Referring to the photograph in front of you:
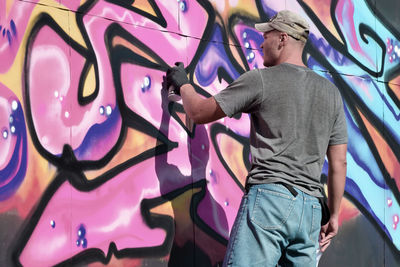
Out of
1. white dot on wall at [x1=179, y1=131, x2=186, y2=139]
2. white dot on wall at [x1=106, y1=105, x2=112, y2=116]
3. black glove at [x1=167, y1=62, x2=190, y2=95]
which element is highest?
black glove at [x1=167, y1=62, x2=190, y2=95]

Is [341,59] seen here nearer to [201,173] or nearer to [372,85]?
[372,85]

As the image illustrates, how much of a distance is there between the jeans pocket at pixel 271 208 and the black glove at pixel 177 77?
0.99 m

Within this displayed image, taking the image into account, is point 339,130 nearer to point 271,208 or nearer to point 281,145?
point 281,145

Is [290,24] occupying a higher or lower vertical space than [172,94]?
higher

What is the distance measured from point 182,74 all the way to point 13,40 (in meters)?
0.99

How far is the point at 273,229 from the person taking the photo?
3.62 metres

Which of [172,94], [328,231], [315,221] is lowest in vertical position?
[328,231]

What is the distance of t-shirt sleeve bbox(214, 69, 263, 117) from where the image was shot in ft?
12.2

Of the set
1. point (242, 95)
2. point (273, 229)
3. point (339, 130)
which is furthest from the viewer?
point (339, 130)

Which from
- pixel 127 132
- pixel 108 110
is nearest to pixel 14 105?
pixel 108 110

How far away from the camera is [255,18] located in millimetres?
5418

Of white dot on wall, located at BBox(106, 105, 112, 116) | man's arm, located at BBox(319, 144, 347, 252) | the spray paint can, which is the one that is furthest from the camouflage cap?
white dot on wall, located at BBox(106, 105, 112, 116)

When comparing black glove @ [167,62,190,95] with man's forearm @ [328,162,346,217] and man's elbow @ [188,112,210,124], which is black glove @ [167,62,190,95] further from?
man's forearm @ [328,162,346,217]

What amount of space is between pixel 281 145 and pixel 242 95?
322 millimetres
